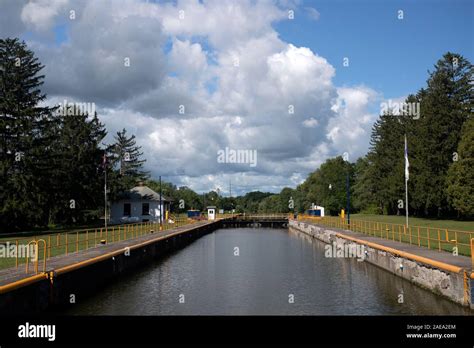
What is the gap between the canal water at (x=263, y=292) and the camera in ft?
47.7

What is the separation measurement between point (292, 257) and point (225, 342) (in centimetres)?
2151

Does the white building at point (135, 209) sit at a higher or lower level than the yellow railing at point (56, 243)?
higher

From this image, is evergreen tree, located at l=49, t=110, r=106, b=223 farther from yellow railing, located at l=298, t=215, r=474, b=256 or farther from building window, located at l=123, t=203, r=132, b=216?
yellow railing, located at l=298, t=215, r=474, b=256

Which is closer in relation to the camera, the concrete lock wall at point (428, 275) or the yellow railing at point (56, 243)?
the concrete lock wall at point (428, 275)

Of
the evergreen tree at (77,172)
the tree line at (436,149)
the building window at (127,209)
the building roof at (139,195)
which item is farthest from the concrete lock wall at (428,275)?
the building window at (127,209)

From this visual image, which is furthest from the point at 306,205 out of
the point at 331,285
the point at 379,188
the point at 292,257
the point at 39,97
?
the point at 331,285

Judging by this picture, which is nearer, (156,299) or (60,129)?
(156,299)

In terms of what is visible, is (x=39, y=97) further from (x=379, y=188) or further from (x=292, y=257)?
(x=379, y=188)

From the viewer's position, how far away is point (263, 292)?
57.2 ft

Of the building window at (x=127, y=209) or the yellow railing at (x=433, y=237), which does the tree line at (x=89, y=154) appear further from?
the yellow railing at (x=433, y=237)

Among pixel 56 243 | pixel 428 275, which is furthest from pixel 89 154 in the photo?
pixel 428 275

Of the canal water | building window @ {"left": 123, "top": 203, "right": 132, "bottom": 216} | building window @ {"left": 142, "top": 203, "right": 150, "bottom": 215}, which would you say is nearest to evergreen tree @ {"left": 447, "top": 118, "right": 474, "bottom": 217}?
the canal water

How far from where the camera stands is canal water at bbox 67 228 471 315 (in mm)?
14539

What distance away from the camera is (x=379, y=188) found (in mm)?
80938
